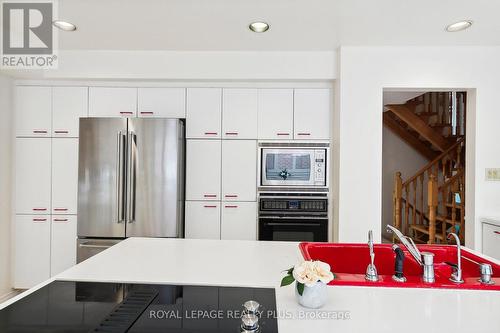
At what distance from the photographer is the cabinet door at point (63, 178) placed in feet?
10.6

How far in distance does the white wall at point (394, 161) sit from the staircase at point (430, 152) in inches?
4.1

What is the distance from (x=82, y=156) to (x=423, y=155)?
17.9 ft

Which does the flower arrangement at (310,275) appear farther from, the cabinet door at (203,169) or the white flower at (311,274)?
the cabinet door at (203,169)

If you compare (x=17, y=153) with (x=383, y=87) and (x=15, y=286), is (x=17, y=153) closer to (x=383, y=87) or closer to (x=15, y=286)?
(x=15, y=286)

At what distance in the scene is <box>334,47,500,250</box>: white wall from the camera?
292 centimetres

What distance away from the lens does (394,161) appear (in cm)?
570

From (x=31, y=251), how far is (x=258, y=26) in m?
3.13

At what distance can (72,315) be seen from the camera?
1015 mm

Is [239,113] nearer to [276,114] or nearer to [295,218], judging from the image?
[276,114]

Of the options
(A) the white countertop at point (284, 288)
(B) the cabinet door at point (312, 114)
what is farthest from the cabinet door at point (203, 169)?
(A) the white countertop at point (284, 288)

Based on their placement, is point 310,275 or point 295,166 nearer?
point 310,275

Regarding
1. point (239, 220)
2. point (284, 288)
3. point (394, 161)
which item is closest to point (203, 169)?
point (239, 220)

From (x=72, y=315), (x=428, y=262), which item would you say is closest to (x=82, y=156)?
(x=72, y=315)

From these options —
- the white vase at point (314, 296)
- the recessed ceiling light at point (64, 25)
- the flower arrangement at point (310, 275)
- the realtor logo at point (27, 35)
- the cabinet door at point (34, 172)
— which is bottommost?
the white vase at point (314, 296)
